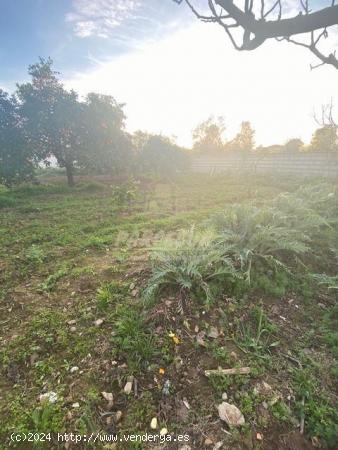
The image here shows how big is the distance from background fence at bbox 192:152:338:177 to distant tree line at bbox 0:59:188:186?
6718mm

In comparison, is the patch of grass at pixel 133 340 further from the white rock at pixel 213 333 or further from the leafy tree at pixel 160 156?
the leafy tree at pixel 160 156

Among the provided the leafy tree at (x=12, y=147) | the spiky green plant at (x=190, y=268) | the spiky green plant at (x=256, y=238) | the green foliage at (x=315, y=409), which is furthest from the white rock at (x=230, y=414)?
the leafy tree at (x=12, y=147)

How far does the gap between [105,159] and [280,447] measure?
1388 cm

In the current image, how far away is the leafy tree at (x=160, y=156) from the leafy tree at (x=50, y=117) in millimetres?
6244

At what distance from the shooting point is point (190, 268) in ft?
7.95

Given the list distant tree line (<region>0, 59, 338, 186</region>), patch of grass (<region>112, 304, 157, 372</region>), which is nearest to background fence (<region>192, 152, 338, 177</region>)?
distant tree line (<region>0, 59, 338, 186</region>)

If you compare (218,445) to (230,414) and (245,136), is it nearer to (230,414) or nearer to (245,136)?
(230,414)

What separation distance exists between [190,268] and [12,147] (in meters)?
12.8

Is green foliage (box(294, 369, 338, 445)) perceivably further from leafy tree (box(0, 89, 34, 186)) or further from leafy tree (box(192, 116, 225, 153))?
leafy tree (box(192, 116, 225, 153))

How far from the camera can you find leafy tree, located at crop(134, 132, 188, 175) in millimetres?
18906

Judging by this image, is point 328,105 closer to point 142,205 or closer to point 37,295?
point 142,205

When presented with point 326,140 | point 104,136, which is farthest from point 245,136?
point 104,136

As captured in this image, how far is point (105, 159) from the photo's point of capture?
13711 millimetres

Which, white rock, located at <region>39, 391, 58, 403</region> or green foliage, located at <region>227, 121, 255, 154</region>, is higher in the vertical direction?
green foliage, located at <region>227, 121, 255, 154</region>
